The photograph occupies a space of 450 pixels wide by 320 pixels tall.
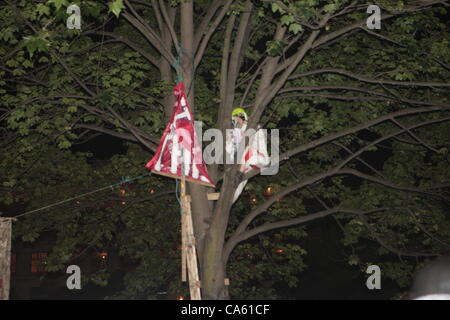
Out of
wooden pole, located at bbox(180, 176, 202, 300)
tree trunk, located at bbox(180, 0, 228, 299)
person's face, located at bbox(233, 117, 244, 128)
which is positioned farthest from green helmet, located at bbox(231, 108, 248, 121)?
wooden pole, located at bbox(180, 176, 202, 300)

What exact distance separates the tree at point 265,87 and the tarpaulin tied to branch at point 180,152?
99cm

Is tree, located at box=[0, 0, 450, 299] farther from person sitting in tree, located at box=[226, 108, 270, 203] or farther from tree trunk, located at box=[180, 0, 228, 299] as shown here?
person sitting in tree, located at box=[226, 108, 270, 203]

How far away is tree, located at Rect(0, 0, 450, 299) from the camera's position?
10.2m

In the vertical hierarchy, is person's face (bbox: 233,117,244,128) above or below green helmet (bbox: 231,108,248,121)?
below

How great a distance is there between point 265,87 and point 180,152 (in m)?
2.57

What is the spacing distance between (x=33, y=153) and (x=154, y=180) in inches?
140

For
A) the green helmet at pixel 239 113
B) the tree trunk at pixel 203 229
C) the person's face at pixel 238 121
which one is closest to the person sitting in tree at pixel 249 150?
the person's face at pixel 238 121

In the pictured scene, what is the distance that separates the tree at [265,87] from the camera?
10172mm

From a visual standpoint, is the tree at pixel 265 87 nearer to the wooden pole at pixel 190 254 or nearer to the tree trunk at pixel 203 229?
the tree trunk at pixel 203 229

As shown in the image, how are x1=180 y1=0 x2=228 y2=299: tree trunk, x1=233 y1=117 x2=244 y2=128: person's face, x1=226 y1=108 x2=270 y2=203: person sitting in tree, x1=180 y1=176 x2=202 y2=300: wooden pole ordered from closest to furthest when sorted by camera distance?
x1=180 y1=176 x2=202 y2=300: wooden pole
x1=226 y1=108 x2=270 y2=203: person sitting in tree
x1=180 y1=0 x2=228 y2=299: tree trunk
x1=233 y1=117 x2=244 y2=128: person's face

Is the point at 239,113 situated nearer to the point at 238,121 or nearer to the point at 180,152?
the point at 238,121

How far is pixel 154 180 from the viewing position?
15508 mm

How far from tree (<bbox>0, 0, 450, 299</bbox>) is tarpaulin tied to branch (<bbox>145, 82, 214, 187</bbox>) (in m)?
0.99

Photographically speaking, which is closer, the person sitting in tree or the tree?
the person sitting in tree
